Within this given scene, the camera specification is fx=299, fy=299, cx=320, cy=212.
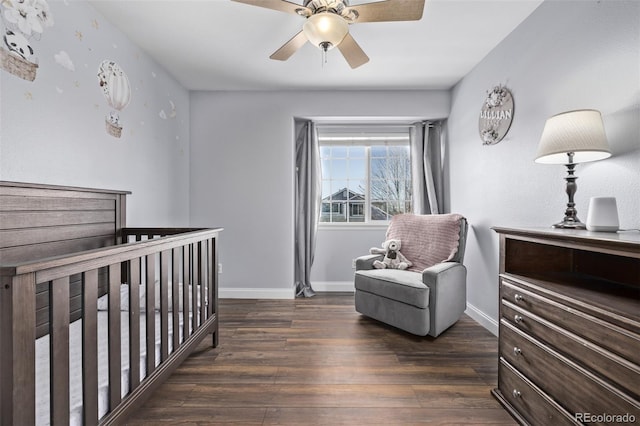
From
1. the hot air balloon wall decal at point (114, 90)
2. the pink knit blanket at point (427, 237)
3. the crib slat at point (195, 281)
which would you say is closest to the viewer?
the crib slat at point (195, 281)

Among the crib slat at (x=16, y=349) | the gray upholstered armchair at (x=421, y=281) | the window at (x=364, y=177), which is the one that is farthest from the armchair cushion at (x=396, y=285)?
the crib slat at (x=16, y=349)

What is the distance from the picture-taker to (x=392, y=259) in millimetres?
2854

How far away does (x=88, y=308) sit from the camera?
1036mm

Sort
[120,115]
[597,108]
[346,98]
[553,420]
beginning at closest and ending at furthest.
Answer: [553,420] → [597,108] → [120,115] → [346,98]

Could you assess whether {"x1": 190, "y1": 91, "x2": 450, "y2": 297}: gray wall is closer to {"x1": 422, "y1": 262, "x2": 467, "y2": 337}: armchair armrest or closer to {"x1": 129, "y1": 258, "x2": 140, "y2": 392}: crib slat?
{"x1": 422, "y1": 262, "x2": 467, "y2": 337}: armchair armrest

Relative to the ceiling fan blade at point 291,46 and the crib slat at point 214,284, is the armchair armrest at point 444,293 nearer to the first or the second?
the crib slat at point 214,284

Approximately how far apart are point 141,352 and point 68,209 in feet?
3.27

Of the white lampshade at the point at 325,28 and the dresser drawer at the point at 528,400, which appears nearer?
the dresser drawer at the point at 528,400

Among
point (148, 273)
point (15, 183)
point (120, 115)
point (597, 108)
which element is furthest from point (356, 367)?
point (120, 115)

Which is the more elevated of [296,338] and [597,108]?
[597,108]

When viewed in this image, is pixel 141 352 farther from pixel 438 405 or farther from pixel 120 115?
pixel 120 115

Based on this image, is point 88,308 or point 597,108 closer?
point 88,308

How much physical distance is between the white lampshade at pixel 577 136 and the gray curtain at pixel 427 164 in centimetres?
195

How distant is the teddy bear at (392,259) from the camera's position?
9.16 ft
